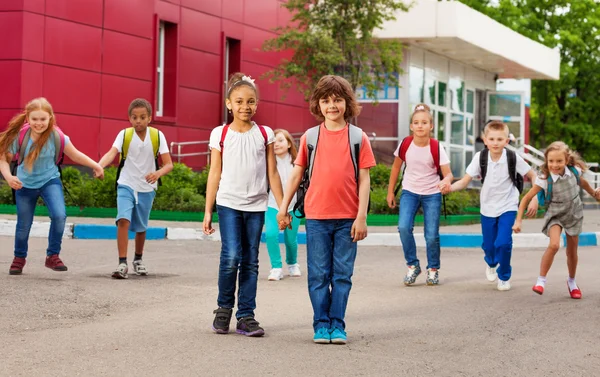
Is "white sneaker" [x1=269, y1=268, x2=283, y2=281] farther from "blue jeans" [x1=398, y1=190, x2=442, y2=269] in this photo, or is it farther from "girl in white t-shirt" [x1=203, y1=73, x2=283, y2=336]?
"girl in white t-shirt" [x1=203, y1=73, x2=283, y2=336]

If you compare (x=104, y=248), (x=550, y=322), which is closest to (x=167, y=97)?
(x=104, y=248)

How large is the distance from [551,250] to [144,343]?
4.47 metres

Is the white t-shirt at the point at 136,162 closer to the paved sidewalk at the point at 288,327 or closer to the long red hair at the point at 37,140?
the long red hair at the point at 37,140

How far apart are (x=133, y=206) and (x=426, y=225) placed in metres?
2.80

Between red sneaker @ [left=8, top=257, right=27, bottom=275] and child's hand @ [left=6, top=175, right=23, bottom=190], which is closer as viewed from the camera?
child's hand @ [left=6, top=175, right=23, bottom=190]

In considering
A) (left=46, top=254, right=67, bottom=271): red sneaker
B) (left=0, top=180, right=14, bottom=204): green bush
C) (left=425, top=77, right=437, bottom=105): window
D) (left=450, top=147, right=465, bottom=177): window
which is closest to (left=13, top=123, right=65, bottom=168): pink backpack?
(left=46, top=254, right=67, bottom=271): red sneaker

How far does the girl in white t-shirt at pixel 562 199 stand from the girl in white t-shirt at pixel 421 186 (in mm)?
→ 995

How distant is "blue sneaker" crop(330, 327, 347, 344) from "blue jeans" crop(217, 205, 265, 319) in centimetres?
63

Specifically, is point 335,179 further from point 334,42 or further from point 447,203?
point 334,42

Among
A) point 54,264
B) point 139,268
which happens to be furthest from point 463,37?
point 54,264

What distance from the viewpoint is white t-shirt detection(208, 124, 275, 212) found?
6945 mm

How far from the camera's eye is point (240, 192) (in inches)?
273

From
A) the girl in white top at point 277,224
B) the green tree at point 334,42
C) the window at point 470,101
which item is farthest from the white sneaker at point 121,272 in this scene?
the window at point 470,101

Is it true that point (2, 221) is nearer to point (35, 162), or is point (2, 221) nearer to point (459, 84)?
point (35, 162)
